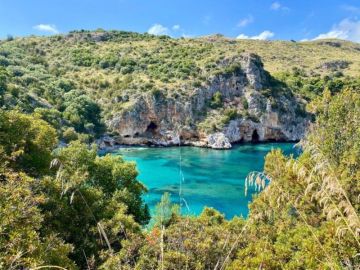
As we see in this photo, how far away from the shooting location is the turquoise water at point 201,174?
37031 mm

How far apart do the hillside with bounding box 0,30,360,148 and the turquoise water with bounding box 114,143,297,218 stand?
206 inches

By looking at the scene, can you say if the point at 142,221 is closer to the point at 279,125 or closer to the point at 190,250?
the point at 190,250

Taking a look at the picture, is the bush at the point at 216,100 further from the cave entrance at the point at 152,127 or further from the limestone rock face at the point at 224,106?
the cave entrance at the point at 152,127

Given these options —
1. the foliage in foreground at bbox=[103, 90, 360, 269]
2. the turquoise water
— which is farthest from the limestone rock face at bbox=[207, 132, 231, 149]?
the foliage in foreground at bbox=[103, 90, 360, 269]

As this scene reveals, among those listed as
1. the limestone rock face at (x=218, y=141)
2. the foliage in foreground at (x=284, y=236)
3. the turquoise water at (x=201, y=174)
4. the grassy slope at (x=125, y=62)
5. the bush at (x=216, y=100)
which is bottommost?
the turquoise water at (x=201, y=174)

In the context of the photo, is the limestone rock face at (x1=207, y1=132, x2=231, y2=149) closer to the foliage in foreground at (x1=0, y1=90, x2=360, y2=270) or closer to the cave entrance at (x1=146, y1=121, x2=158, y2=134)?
the cave entrance at (x1=146, y1=121, x2=158, y2=134)

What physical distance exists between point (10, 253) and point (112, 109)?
66.3 m

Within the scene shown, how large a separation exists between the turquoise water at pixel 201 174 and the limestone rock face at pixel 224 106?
429 cm

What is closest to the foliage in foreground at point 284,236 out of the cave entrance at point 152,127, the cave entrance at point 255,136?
the cave entrance at point 152,127

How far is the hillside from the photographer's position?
68.1m

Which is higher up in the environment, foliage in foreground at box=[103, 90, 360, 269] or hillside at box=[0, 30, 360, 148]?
hillside at box=[0, 30, 360, 148]

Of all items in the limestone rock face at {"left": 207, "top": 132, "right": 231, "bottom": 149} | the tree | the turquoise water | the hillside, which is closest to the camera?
the tree

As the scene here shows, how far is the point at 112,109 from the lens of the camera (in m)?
73.9

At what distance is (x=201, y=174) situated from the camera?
49.5 metres
